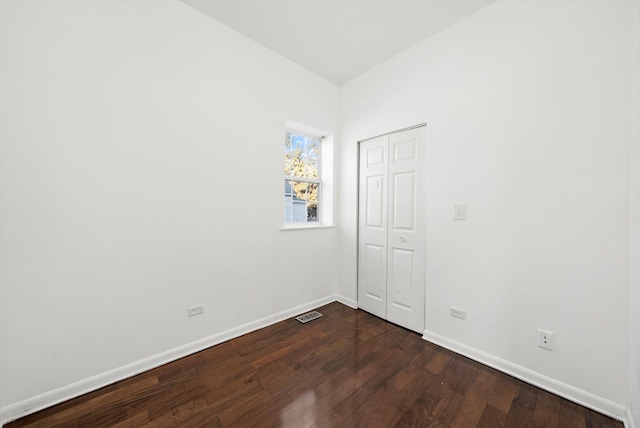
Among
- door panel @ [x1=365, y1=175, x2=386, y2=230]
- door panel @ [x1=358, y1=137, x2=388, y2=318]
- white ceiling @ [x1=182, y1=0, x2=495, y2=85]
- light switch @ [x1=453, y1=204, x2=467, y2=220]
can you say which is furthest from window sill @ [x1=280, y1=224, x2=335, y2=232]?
white ceiling @ [x1=182, y1=0, x2=495, y2=85]

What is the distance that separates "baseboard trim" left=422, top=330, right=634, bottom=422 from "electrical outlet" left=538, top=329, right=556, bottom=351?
211 mm

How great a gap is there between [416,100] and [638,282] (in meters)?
2.05

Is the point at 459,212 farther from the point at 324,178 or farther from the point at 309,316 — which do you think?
the point at 309,316

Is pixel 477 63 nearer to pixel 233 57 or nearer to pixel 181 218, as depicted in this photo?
pixel 233 57

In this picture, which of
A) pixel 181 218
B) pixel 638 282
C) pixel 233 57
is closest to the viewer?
pixel 638 282

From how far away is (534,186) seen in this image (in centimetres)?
178

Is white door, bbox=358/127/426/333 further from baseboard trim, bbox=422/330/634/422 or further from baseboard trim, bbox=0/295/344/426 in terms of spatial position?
baseboard trim, bbox=0/295/344/426

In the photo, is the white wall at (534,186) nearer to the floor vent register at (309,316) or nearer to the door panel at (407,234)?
the door panel at (407,234)

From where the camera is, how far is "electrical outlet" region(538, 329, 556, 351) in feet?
5.60

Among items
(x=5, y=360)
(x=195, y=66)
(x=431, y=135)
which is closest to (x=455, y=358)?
(x=431, y=135)

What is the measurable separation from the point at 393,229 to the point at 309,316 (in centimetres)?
138

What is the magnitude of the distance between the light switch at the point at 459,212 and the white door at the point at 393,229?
32 centimetres

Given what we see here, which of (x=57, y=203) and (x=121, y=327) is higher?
(x=57, y=203)

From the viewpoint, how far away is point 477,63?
6.80 feet
